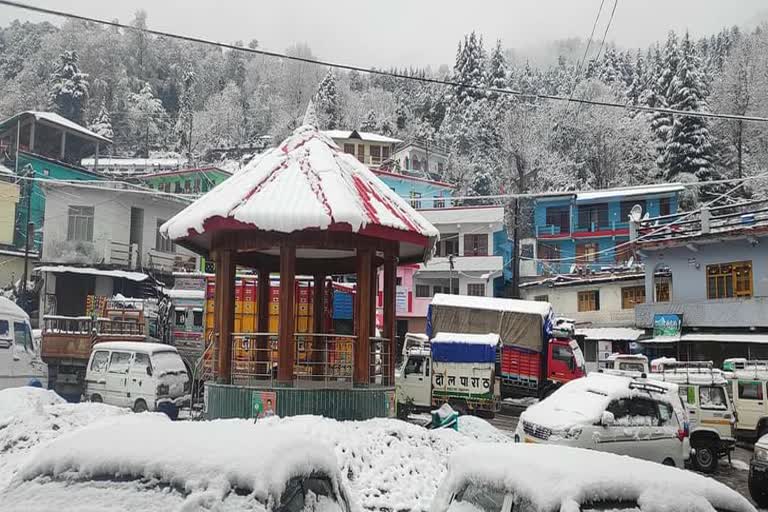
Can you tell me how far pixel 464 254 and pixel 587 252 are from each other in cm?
1383

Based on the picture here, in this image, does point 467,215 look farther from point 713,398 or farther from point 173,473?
point 173,473

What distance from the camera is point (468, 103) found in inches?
2987

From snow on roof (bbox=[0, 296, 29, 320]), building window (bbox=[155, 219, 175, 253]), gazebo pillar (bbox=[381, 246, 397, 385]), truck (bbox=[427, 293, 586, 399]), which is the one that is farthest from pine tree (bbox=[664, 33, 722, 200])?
snow on roof (bbox=[0, 296, 29, 320])

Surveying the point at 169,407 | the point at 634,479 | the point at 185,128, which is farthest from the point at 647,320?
the point at 185,128

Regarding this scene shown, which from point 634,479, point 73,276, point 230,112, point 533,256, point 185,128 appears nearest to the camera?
point 634,479

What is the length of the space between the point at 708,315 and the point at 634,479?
3298 centimetres

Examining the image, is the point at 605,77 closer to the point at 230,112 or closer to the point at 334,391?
the point at 230,112

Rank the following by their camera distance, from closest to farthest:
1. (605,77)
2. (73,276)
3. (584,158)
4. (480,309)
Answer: (480,309) → (73,276) → (584,158) → (605,77)

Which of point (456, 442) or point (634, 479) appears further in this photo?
point (456, 442)

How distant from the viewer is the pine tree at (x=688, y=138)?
182 feet

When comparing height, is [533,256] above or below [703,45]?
below

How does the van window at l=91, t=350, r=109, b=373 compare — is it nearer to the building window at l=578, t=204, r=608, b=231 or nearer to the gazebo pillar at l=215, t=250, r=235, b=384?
the gazebo pillar at l=215, t=250, r=235, b=384

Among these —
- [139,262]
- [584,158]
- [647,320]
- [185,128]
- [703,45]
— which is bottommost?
[647,320]

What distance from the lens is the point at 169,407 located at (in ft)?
67.3
